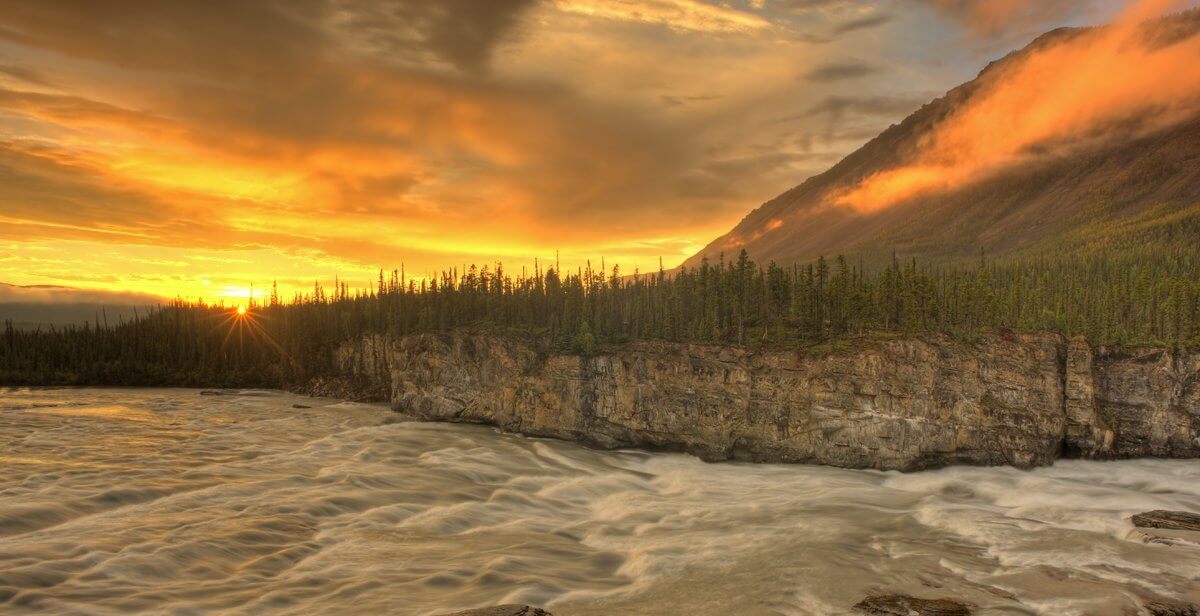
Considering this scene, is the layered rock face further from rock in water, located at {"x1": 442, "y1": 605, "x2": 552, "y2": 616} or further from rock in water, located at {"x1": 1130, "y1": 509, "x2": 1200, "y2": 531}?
rock in water, located at {"x1": 442, "y1": 605, "x2": 552, "y2": 616}

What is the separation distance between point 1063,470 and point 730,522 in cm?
3173

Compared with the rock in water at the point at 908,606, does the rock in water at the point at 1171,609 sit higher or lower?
lower

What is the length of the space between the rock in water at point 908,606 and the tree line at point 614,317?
3130 cm

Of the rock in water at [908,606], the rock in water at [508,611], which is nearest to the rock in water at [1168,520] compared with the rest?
the rock in water at [908,606]

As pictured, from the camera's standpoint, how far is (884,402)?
51375mm

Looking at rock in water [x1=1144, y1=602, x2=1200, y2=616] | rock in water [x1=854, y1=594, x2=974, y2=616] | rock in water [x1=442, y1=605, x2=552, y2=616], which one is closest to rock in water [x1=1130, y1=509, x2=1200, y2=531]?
rock in water [x1=1144, y1=602, x2=1200, y2=616]

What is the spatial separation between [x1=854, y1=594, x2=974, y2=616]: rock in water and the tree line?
3130 centimetres

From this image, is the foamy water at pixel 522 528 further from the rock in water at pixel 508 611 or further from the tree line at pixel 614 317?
the tree line at pixel 614 317

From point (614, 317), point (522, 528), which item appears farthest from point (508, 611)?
point (614, 317)

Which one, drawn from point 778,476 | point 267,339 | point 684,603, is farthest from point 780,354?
point 267,339

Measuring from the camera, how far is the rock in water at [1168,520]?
35.9 m

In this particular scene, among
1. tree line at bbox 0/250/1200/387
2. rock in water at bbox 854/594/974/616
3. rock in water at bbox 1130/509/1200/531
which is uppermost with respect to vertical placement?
tree line at bbox 0/250/1200/387

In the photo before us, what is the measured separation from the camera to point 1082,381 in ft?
176

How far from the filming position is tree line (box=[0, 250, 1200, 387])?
2475 inches
